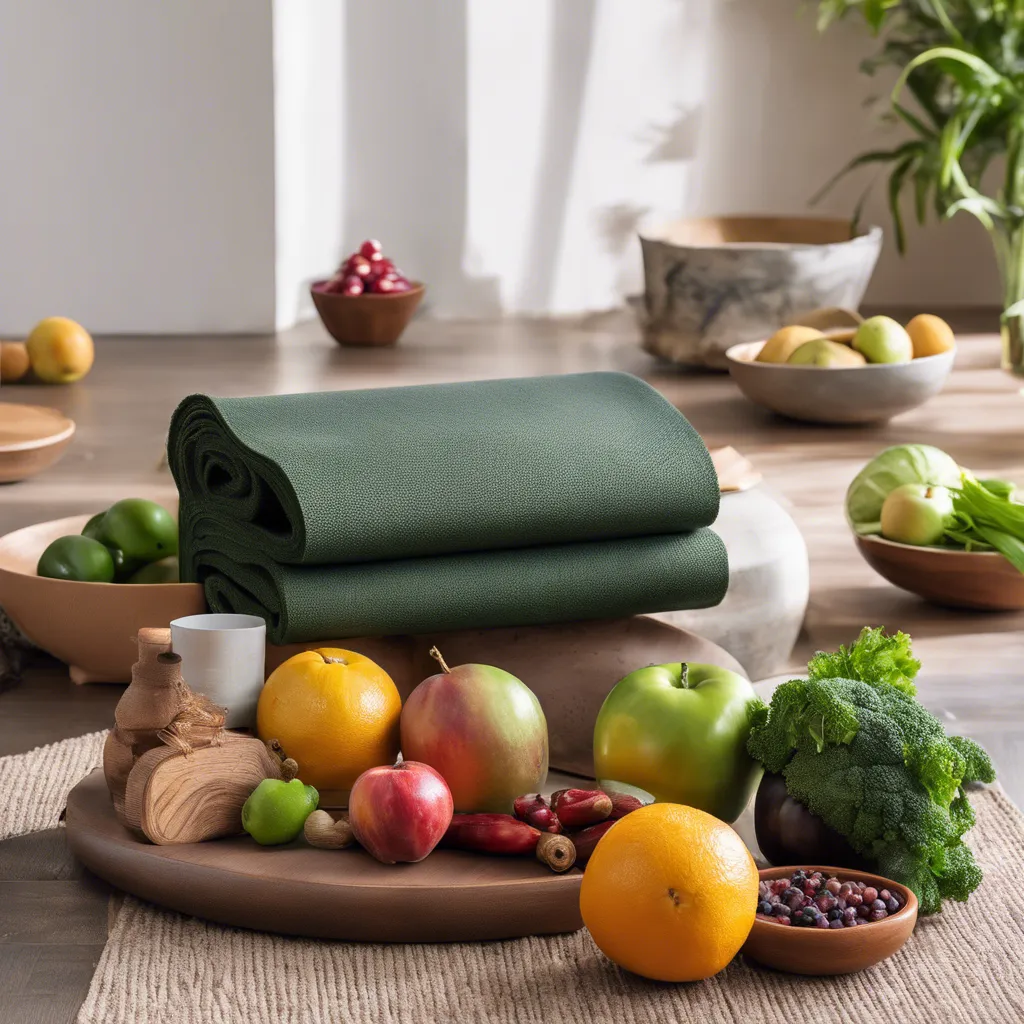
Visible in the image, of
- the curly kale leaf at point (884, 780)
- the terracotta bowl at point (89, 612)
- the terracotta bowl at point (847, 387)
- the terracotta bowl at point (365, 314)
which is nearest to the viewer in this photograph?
the curly kale leaf at point (884, 780)

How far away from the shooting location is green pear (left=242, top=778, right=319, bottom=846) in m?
0.85

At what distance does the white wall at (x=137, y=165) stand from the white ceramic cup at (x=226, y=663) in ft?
9.66

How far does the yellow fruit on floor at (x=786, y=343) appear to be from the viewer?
265 centimetres

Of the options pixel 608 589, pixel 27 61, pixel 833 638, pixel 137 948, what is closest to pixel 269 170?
pixel 27 61

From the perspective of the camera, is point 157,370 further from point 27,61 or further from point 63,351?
point 27,61

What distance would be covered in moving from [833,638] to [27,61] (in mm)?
2850

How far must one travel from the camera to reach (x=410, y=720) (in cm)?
91

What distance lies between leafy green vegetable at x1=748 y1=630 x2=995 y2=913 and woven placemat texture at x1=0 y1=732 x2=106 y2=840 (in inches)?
18.6

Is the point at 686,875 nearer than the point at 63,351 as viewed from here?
Yes

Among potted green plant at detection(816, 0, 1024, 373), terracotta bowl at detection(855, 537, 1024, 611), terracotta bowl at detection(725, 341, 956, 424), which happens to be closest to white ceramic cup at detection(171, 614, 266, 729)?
terracotta bowl at detection(855, 537, 1024, 611)

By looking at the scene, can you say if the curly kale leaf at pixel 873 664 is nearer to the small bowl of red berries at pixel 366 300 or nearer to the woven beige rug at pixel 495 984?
the woven beige rug at pixel 495 984

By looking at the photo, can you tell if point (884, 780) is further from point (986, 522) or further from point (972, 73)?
point (972, 73)

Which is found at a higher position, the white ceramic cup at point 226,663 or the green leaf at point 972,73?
the green leaf at point 972,73

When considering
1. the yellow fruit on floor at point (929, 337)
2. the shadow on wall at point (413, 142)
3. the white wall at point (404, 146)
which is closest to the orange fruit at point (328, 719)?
the yellow fruit on floor at point (929, 337)
